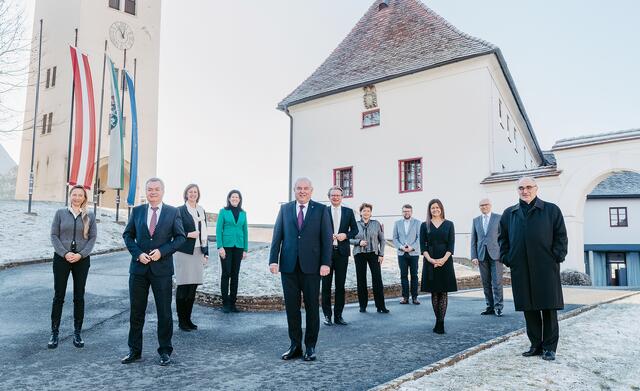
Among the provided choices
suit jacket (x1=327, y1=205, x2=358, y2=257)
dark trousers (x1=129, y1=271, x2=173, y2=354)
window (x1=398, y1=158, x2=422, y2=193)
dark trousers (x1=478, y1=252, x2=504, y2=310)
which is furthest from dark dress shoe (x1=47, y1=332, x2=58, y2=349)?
window (x1=398, y1=158, x2=422, y2=193)

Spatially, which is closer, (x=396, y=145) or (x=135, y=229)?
(x=135, y=229)

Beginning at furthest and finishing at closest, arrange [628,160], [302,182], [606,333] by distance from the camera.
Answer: [628,160] → [606,333] → [302,182]

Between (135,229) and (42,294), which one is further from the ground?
(135,229)

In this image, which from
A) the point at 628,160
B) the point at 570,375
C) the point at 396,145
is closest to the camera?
the point at 570,375

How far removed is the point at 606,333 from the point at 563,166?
1307cm

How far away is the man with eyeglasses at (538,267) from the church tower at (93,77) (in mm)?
29038

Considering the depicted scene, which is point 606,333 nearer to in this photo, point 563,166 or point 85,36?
point 563,166

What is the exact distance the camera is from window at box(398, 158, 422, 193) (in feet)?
76.3

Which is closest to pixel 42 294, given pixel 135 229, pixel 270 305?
pixel 270 305

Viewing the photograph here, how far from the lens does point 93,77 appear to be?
31.5 meters

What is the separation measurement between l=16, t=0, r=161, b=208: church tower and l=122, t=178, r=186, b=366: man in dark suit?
2744 cm

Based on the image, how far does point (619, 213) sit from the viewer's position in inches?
1405

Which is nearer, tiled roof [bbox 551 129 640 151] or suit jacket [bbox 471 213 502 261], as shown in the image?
suit jacket [bbox 471 213 502 261]

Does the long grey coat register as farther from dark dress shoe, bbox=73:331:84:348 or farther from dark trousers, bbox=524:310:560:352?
dark dress shoe, bbox=73:331:84:348
